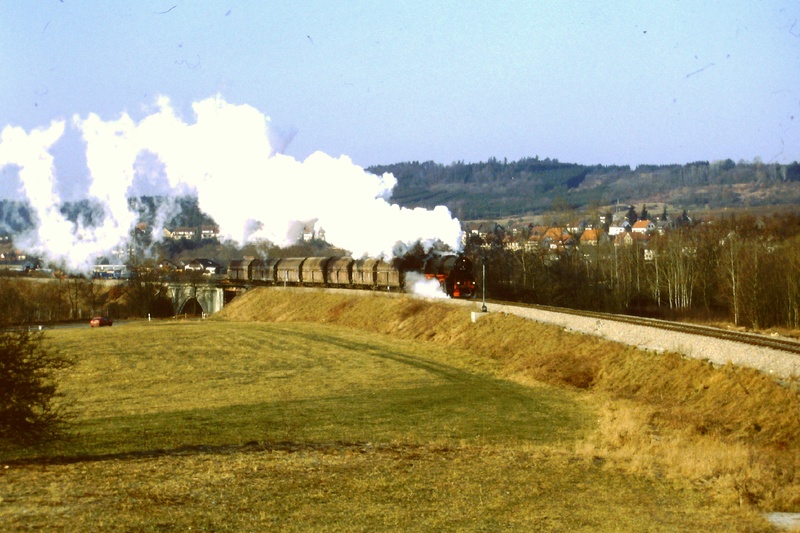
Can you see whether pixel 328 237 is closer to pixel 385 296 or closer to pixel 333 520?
pixel 385 296

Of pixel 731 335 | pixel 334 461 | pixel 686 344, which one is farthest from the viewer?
pixel 731 335

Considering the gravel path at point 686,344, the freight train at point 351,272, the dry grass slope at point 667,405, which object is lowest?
the dry grass slope at point 667,405

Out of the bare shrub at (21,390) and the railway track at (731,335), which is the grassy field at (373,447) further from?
the railway track at (731,335)

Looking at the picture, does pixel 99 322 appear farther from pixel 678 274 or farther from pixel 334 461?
pixel 334 461

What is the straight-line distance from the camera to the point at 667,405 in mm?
28766

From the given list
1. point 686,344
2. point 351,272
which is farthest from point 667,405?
point 351,272

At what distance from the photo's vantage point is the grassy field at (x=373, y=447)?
16047 millimetres

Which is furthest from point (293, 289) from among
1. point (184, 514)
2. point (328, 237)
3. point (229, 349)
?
point (184, 514)

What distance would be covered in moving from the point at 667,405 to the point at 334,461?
12.9m

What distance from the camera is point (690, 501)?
56.6 feet

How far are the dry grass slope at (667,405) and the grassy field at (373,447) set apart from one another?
128 mm

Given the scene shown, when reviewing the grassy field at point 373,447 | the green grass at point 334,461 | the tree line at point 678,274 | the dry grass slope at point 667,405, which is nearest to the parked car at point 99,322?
the grassy field at point 373,447

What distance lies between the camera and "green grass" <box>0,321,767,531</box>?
15844 mm

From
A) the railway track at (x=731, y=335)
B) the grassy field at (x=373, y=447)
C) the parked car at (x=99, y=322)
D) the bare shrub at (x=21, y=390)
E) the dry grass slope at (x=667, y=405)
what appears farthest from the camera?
the parked car at (x=99, y=322)
